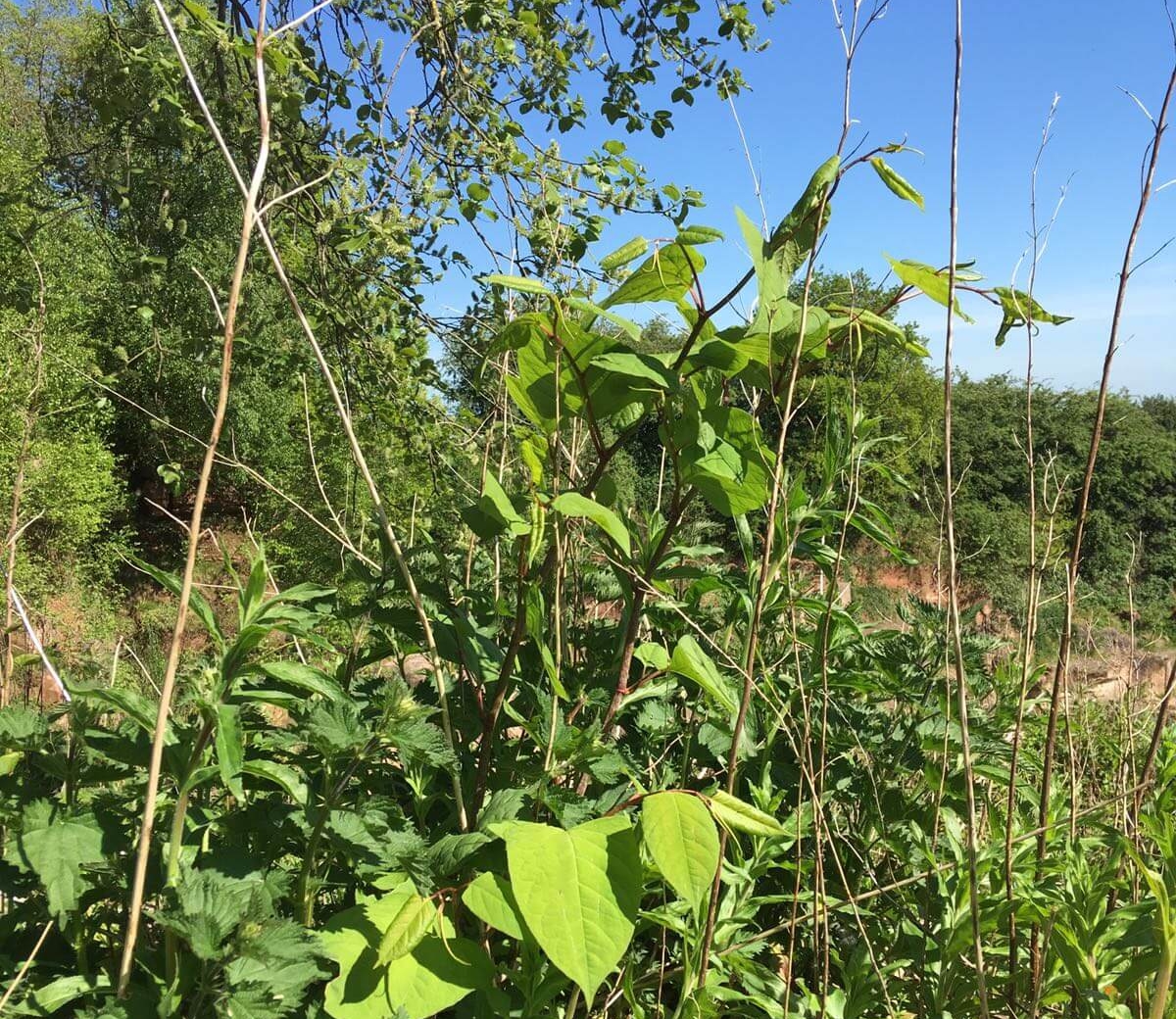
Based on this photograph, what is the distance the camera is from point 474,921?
1013mm

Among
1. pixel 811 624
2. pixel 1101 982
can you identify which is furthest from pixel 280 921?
pixel 811 624

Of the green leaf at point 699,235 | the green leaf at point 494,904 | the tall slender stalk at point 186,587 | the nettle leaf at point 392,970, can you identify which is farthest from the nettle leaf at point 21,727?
the green leaf at point 699,235

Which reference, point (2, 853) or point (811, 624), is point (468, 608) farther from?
point (811, 624)

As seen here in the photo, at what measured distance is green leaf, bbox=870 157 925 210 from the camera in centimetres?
90

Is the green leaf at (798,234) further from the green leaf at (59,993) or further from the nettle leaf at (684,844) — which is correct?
the green leaf at (59,993)

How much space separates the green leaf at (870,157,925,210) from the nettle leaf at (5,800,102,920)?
3.61 feet

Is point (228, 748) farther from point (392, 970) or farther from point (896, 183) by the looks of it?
point (896, 183)

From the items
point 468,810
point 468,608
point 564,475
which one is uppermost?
point 564,475

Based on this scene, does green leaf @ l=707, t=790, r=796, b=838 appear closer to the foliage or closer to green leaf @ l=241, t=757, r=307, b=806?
the foliage

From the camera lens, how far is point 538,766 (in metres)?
1.10

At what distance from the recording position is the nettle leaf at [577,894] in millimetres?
732

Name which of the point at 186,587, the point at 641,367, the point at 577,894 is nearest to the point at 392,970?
the point at 577,894

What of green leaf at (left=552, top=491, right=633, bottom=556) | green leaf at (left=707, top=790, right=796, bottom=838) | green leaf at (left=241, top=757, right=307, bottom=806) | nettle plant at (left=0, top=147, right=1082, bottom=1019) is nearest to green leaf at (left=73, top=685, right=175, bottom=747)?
nettle plant at (left=0, top=147, right=1082, bottom=1019)

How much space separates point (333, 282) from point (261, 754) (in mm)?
1624
